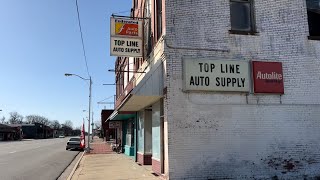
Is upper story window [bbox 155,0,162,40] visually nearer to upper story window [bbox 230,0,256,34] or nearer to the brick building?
the brick building

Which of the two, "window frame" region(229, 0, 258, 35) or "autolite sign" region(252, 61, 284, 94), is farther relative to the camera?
"window frame" region(229, 0, 258, 35)

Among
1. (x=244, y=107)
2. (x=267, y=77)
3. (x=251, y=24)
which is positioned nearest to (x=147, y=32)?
(x=251, y=24)

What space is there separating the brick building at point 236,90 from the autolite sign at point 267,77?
0.03 meters

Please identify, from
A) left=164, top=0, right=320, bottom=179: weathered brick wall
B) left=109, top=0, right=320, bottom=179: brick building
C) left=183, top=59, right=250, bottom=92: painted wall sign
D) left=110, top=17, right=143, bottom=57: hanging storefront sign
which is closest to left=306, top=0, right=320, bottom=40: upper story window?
left=109, top=0, right=320, bottom=179: brick building

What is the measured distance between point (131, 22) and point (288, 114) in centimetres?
704

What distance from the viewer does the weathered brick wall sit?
12586 mm

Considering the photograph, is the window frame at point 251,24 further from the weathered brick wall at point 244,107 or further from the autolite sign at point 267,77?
the autolite sign at point 267,77

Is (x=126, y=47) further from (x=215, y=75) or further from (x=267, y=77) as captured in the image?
(x=267, y=77)

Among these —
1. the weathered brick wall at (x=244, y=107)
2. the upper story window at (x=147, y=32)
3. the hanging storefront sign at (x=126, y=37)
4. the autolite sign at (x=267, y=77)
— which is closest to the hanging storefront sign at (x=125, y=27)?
the hanging storefront sign at (x=126, y=37)

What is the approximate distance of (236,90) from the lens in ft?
42.9

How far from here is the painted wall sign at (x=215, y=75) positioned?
42.1ft

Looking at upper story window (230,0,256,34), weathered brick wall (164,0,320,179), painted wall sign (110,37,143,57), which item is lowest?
weathered brick wall (164,0,320,179)

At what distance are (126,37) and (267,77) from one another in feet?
18.7

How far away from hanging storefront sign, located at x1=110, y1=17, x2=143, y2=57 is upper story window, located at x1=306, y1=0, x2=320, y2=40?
6.59m
